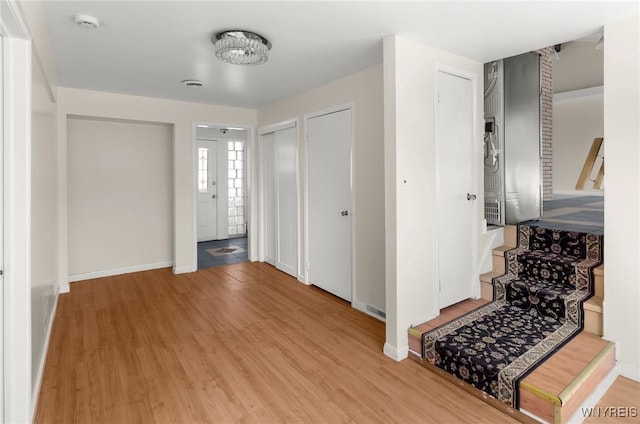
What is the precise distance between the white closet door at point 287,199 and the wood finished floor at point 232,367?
1.02 m

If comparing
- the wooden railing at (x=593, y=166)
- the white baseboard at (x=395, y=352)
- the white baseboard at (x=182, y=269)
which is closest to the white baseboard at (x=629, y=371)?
the white baseboard at (x=395, y=352)

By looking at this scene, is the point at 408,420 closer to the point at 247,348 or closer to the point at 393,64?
the point at 247,348

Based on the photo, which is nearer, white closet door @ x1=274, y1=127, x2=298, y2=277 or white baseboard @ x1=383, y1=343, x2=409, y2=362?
white baseboard @ x1=383, y1=343, x2=409, y2=362

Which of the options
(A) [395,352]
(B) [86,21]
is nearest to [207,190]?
(B) [86,21]

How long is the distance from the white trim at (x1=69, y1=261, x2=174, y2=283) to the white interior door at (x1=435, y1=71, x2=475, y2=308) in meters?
4.12

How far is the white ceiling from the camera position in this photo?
7.21 feet

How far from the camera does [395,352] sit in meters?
2.66

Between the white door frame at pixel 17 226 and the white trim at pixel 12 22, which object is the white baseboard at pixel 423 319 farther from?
the white trim at pixel 12 22

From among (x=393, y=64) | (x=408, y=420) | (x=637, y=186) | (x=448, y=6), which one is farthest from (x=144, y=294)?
(x=637, y=186)

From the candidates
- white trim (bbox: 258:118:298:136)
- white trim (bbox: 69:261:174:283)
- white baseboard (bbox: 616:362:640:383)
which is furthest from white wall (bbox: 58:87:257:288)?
white baseboard (bbox: 616:362:640:383)

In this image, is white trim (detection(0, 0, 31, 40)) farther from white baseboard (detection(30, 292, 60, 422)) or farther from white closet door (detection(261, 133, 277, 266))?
white closet door (detection(261, 133, 277, 266))

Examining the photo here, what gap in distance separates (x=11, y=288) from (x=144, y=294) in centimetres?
252

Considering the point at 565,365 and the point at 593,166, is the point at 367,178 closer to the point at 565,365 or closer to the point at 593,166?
the point at 565,365

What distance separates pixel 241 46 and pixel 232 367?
2303 millimetres
